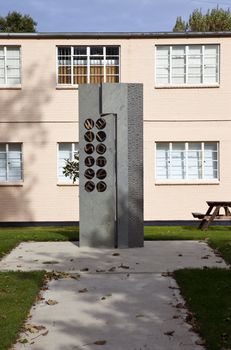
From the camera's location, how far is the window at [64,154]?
2045 centimetres

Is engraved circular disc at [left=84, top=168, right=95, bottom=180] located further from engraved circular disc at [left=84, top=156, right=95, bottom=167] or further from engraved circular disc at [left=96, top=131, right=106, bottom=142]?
engraved circular disc at [left=96, top=131, right=106, bottom=142]

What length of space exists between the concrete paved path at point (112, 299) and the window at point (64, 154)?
9.14 metres

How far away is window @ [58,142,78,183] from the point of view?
2045cm

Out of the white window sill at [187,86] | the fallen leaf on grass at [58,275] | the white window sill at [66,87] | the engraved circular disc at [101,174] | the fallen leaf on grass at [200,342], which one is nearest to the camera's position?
the fallen leaf on grass at [200,342]

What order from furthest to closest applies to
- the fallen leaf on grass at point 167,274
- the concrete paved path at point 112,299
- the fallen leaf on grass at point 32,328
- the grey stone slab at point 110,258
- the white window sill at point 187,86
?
1. the white window sill at point 187,86
2. the grey stone slab at point 110,258
3. the fallen leaf on grass at point 167,274
4. the fallen leaf on grass at point 32,328
5. the concrete paved path at point 112,299

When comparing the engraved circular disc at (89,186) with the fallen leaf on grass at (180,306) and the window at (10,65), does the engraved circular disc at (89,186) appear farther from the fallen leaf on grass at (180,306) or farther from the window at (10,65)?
the window at (10,65)

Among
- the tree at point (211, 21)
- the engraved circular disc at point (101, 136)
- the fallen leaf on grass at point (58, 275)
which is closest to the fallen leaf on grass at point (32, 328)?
the fallen leaf on grass at point (58, 275)

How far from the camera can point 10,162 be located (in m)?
20.7

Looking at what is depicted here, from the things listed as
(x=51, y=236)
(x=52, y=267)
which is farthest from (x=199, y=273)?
(x=51, y=236)

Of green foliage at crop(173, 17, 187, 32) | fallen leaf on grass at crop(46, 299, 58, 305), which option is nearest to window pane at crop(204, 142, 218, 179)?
fallen leaf on grass at crop(46, 299, 58, 305)

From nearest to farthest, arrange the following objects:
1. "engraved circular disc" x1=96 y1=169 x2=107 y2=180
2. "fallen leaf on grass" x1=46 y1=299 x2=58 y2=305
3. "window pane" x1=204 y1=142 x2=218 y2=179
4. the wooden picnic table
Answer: "fallen leaf on grass" x1=46 y1=299 x2=58 y2=305
"engraved circular disc" x1=96 y1=169 x2=107 y2=180
the wooden picnic table
"window pane" x1=204 y1=142 x2=218 y2=179

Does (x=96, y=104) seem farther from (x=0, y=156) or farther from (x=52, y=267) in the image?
(x=0, y=156)

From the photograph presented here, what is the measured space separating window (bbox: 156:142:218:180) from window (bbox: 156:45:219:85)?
2218 millimetres

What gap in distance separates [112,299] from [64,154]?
14.0 metres
